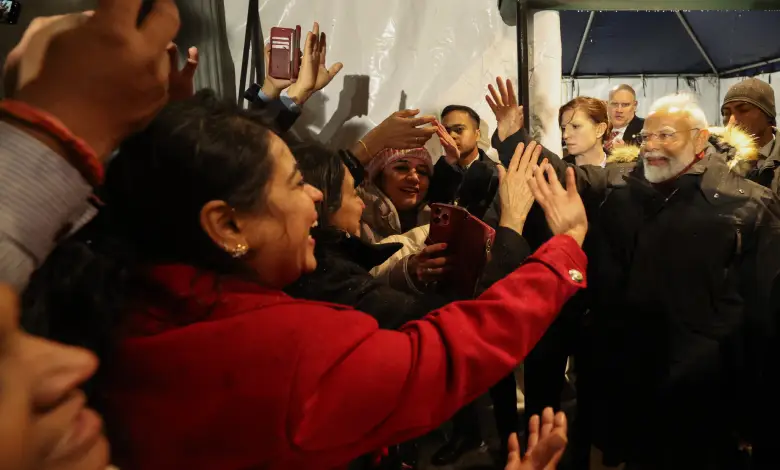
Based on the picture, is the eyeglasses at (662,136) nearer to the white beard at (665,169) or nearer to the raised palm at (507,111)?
the white beard at (665,169)

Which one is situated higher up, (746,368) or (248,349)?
(248,349)

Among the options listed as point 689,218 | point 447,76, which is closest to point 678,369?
point 689,218

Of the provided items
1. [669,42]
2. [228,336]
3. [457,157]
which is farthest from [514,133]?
[669,42]

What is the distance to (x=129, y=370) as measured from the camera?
478mm

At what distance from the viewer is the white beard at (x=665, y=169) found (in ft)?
4.24

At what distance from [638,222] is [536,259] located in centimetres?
79

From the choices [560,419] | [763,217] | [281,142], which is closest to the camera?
[281,142]

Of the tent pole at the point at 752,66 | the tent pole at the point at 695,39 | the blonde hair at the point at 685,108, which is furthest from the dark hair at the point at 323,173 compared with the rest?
the tent pole at the point at 752,66

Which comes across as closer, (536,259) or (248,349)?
(248,349)

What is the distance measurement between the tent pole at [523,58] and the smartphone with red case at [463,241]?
0.77 meters

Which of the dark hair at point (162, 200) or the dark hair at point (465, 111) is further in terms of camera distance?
the dark hair at point (465, 111)

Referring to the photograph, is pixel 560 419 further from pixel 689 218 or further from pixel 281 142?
pixel 689 218

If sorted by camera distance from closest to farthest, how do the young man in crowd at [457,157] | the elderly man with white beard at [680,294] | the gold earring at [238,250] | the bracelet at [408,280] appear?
the gold earring at [238,250] < the bracelet at [408,280] < the elderly man with white beard at [680,294] < the young man in crowd at [457,157]

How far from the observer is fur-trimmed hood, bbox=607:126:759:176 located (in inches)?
53.8
